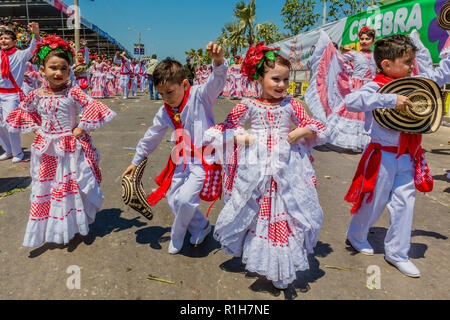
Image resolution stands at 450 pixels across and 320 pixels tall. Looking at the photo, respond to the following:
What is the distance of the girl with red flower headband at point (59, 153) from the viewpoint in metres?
3.00

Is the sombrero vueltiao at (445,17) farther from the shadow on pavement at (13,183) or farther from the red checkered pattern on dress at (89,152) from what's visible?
the shadow on pavement at (13,183)

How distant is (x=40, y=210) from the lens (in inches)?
119

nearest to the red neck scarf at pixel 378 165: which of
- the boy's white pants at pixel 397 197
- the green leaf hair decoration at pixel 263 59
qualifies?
the boy's white pants at pixel 397 197

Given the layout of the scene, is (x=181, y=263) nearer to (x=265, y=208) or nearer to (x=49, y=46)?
(x=265, y=208)

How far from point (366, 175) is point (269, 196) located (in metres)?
1.00

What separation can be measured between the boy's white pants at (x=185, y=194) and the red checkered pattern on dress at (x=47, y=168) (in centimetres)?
111

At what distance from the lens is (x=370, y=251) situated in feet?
9.70

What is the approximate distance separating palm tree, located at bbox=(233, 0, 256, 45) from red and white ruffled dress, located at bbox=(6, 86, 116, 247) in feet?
112

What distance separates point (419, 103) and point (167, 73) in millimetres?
1945

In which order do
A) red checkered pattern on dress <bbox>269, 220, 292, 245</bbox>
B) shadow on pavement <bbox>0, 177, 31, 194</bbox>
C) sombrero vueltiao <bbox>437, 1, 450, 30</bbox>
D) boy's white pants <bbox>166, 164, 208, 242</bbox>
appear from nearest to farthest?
red checkered pattern on dress <bbox>269, 220, 292, 245</bbox>, boy's white pants <bbox>166, 164, 208, 242</bbox>, sombrero vueltiao <bbox>437, 1, 450, 30</bbox>, shadow on pavement <bbox>0, 177, 31, 194</bbox>

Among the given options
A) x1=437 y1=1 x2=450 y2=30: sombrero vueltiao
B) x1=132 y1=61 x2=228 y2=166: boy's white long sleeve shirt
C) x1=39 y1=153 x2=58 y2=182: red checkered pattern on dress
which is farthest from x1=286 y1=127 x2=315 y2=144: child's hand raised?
x1=437 y1=1 x2=450 y2=30: sombrero vueltiao

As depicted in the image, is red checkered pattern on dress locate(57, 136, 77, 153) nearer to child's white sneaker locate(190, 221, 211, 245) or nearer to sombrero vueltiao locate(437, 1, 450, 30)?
child's white sneaker locate(190, 221, 211, 245)

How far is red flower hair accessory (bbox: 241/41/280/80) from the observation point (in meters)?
2.40

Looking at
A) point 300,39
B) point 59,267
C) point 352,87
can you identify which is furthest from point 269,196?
point 300,39
